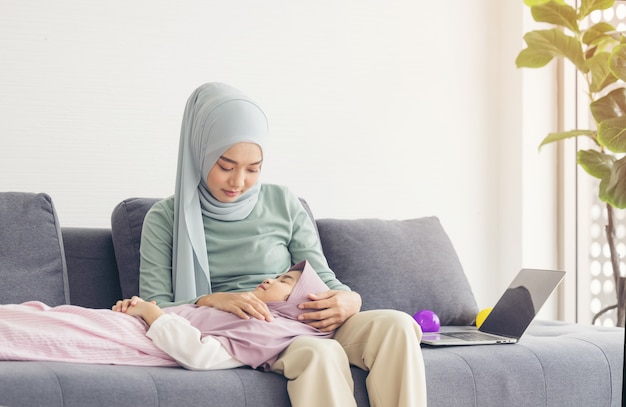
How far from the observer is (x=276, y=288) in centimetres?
221

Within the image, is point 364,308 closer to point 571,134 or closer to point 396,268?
point 396,268

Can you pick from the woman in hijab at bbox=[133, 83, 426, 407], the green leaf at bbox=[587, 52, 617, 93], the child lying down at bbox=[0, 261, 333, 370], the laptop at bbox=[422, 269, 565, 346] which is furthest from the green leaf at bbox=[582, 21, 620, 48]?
the child lying down at bbox=[0, 261, 333, 370]

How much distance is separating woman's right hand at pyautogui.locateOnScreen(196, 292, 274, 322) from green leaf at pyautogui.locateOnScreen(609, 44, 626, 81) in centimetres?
163

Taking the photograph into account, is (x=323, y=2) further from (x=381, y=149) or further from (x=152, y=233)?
(x=152, y=233)

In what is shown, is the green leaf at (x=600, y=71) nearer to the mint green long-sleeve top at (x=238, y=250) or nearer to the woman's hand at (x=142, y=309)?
the mint green long-sleeve top at (x=238, y=250)

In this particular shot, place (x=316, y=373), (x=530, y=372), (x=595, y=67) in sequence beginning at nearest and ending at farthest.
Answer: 1. (x=316, y=373)
2. (x=530, y=372)
3. (x=595, y=67)

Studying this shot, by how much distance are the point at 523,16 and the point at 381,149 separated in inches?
35.7

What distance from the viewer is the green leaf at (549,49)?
3.38 m

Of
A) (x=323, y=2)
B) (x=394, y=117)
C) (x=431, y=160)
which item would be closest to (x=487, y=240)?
(x=431, y=160)

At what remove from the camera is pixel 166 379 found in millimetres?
1844

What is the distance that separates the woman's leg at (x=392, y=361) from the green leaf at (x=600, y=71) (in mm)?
1724

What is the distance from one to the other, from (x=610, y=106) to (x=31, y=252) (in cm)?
212

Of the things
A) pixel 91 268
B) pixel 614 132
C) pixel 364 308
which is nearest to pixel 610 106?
pixel 614 132

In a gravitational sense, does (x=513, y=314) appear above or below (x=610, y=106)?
below
